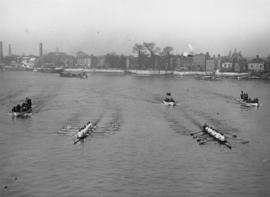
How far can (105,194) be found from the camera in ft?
93.8

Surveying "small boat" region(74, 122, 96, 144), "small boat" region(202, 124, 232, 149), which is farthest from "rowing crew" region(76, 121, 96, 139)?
"small boat" region(202, 124, 232, 149)

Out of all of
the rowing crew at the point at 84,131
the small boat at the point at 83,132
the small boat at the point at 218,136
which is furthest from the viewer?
the rowing crew at the point at 84,131

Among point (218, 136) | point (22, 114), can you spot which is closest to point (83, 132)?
point (218, 136)

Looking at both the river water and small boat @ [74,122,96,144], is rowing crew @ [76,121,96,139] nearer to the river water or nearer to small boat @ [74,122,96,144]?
small boat @ [74,122,96,144]

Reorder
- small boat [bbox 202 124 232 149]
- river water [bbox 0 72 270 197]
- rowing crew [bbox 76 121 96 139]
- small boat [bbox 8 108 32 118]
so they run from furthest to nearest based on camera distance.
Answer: small boat [bbox 8 108 32 118] → rowing crew [bbox 76 121 96 139] → small boat [bbox 202 124 232 149] → river water [bbox 0 72 270 197]

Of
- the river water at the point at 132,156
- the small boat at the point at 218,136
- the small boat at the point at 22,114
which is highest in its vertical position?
the small boat at the point at 22,114

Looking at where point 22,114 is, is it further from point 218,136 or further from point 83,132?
point 218,136

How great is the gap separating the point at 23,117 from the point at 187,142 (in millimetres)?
25012

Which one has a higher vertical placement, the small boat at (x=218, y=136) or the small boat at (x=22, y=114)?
the small boat at (x=22, y=114)

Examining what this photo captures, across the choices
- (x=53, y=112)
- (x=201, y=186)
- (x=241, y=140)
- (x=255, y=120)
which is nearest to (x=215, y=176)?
(x=201, y=186)

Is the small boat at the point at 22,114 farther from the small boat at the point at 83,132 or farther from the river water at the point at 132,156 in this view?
the small boat at the point at 83,132

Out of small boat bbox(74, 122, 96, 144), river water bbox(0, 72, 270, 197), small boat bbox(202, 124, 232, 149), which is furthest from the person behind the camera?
small boat bbox(74, 122, 96, 144)

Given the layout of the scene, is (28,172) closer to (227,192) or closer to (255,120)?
(227,192)

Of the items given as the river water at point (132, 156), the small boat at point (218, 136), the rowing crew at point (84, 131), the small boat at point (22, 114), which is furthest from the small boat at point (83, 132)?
the small boat at point (22, 114)
